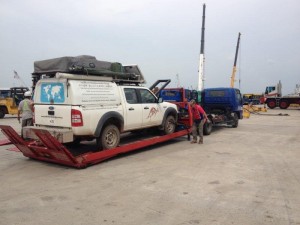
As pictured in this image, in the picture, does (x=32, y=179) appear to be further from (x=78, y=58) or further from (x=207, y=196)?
(x=207, y=196)

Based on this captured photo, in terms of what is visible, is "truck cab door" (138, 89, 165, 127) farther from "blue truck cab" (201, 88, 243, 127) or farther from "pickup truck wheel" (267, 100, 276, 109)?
"pickup truck wheel" (267, 100, 276, 109)

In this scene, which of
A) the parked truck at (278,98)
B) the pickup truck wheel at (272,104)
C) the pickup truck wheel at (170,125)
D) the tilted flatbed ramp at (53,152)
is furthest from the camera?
the pickup truck wheel at (272,104)

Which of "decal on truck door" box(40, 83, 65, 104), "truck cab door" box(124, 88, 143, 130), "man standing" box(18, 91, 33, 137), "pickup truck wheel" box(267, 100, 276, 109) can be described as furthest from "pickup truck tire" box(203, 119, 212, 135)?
"pickup truck wheel" box(267, 100, 276, 109)

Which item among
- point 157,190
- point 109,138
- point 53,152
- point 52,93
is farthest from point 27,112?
point 157,190

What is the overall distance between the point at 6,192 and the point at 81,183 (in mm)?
1354

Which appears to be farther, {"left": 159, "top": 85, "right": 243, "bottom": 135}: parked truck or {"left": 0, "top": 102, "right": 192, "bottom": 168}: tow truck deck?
{"left": 159, "top": 85, "right": 243, "bottom": 135}: parked truck

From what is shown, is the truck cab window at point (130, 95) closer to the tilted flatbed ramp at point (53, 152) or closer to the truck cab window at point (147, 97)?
the truck cab window at point (147, 97)

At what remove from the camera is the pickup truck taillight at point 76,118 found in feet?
23.5

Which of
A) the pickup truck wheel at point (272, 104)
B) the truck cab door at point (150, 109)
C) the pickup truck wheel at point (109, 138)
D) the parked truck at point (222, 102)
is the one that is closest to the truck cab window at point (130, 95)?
the truck cab door at point (150, 109)

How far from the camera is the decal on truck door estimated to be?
744cm

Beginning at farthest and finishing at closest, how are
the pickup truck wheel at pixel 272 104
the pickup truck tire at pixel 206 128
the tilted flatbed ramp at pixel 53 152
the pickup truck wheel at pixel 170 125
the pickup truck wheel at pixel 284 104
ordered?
the pickup truck wheel at pixel 272 104, the pickup truck wheel at pixel 284 104, the pickup truck tire at pixel 206 128, the pickup truck wheel at pixel 170 125, the tilted flatbed ramp at pixel 53 152

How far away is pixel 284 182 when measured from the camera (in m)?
6.17

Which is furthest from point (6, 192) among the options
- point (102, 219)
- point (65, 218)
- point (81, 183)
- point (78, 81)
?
point (78, 81)

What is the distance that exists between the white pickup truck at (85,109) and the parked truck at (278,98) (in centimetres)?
3182
